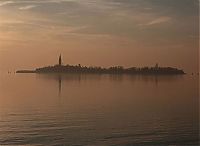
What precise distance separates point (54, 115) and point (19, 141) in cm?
905

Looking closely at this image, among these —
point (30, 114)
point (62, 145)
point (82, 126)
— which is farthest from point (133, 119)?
point (62, 145)

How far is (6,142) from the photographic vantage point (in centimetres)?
1795

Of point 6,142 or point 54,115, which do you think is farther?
point 54,115

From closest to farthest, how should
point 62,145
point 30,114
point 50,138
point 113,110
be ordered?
point 62,145 < point 50,138 < point 30,114 < point 113,110

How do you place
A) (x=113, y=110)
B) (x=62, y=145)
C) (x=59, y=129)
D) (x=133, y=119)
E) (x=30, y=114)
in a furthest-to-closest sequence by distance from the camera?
(x=113, y=110) < (x=30, y=114) < (x=133, y=119) < (x=59, y=129) < (x=62, y=145)

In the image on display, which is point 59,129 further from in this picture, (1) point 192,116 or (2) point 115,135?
(1) point 192,116

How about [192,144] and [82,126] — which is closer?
[192,144]

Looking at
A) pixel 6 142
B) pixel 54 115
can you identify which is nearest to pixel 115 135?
pixel 6 142

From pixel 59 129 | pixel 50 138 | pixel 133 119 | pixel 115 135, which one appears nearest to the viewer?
pixel 50 138

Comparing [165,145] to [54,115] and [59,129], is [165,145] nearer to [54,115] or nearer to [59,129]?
[59,129]

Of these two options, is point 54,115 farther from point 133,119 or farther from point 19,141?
point 19,141

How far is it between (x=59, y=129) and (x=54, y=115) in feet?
18.2

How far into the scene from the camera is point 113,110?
30297mm

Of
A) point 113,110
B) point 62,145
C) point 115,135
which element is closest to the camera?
point 62,145
